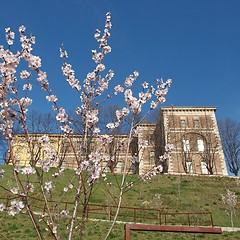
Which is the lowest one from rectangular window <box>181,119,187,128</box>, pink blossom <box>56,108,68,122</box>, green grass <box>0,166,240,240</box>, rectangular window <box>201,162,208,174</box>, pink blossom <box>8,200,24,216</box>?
pink blossom <box>8,200,24,216</box>

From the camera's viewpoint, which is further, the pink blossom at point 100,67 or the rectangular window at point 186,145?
the rectangular window at point 186,145

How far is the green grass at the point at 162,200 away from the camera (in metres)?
14.1

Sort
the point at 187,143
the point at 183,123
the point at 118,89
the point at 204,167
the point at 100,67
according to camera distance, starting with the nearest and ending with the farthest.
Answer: the point at 100,67 → the point at 118,89 → the point at 204,167 → the point at 187,143 → the point at 183,123

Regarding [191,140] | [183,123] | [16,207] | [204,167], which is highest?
[183,123]

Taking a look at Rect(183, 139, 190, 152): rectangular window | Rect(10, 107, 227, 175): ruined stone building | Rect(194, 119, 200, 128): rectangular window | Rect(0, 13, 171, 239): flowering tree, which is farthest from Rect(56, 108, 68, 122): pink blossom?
Rect(194, 119, 200, 128): rectangular window

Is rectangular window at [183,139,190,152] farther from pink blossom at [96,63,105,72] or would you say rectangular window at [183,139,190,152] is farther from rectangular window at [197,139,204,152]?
pink blossom at [96,63,105,72]

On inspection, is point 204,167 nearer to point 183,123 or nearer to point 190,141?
point 190,141

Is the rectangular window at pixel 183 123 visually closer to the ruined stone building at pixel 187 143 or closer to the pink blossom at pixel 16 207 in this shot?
the ruined stone building at pixel 187 143

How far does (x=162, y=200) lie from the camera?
74.9 feet

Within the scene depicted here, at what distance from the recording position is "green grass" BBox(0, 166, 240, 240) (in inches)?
556

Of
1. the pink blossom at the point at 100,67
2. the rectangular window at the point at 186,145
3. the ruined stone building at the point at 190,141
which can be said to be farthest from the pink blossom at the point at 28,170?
the rectangular window at the point at 186,145

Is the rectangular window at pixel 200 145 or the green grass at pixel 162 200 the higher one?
the rectangular window at pixel 200 145

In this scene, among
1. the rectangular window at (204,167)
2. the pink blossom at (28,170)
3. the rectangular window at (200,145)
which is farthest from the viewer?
the rectangular window at (200,145)

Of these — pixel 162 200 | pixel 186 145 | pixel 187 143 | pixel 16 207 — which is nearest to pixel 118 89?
pixel 16 207
